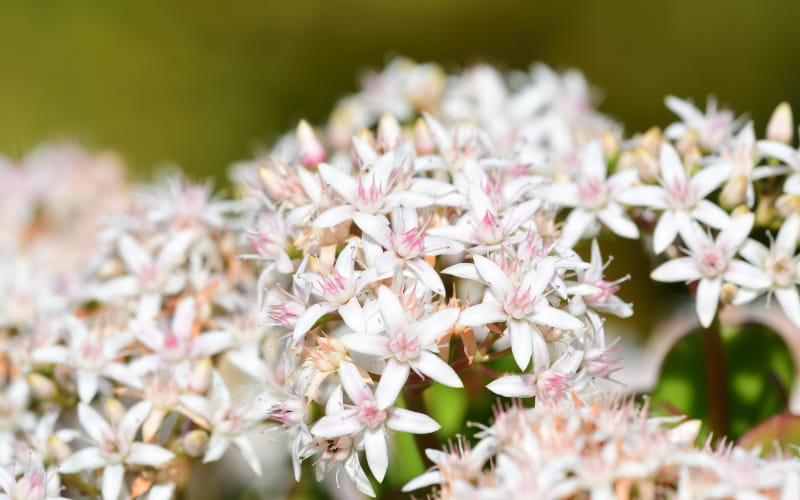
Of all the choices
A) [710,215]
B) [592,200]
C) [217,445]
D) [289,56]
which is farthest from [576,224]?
[289,56]

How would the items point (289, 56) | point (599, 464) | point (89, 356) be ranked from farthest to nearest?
point (289, 56)
point (89, 356)
point (599, 464)

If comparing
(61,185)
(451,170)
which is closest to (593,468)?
(451,170)

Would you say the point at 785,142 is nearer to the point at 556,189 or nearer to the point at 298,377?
the point at 556,189

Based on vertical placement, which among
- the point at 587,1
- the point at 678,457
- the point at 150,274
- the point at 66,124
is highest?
the point at 587,1

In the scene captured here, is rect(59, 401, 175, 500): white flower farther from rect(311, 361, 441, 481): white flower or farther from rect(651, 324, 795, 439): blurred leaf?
rect(651, 324, 795, 439): blurred leaf

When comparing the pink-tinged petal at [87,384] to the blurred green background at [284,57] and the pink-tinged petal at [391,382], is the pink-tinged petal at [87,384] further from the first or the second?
the blurred green background at [284,57]

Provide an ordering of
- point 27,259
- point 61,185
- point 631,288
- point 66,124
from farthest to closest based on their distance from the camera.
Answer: point 66,124 → point 631,288 → point 61,185 → point 27,259

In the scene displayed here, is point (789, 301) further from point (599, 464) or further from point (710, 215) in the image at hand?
point (599, 464)

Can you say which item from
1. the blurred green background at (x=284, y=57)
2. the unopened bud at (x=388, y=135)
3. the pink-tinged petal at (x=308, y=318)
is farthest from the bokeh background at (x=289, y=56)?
the pink-tinged petal at (x=308, y=318)
